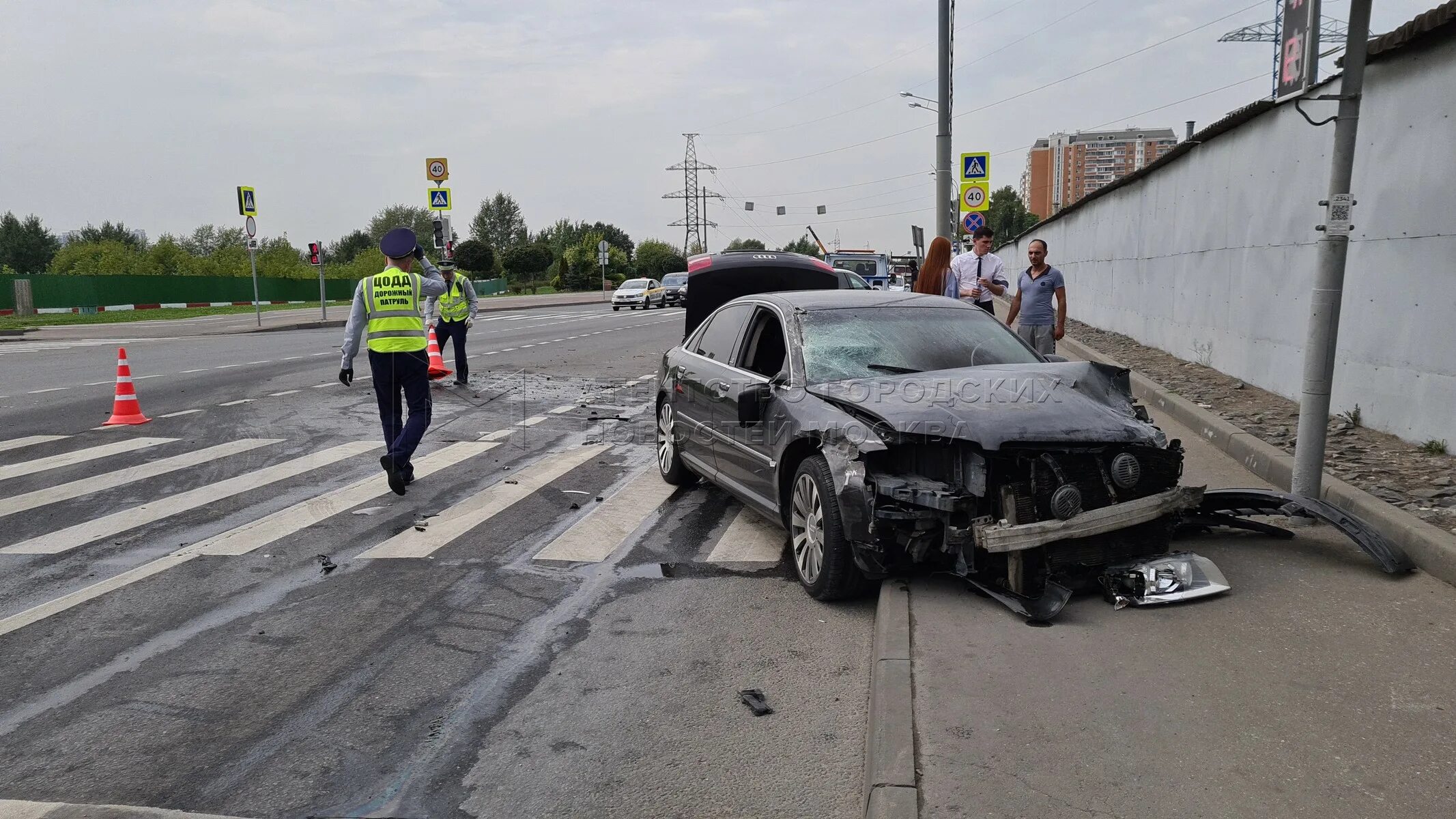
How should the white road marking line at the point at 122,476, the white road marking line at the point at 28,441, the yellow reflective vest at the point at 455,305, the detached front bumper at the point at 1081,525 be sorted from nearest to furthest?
the detached front bumper at the point at 1081,525, the white road marking line at the point at 122,476, the white road marking line at the point at 28,441, the yellow reflective vest at the point at 455,305

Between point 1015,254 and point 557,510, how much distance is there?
46.3 metres

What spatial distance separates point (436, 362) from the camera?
51.0 feet

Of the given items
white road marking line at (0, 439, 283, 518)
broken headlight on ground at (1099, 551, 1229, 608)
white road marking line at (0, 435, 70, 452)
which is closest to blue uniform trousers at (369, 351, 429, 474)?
white road marking line at (0, 439, 283, 518)

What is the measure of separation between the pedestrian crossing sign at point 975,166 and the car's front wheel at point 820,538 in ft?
63.8

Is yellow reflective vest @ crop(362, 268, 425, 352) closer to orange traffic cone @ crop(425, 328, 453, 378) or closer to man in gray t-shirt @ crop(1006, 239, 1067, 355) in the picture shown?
man in gray t-shirt @ crop(1006, 239, 1067, 355)

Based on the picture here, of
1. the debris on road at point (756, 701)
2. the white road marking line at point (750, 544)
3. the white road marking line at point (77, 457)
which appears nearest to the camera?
the debris on road at point (756, 701)

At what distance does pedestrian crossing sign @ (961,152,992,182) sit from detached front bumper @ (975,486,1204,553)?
19531 millimetres

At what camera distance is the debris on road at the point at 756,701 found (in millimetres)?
3902

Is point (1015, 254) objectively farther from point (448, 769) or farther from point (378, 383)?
point (448, 769)

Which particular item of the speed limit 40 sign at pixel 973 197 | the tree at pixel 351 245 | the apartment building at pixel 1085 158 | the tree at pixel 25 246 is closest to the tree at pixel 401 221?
the tree at pixel 351 245

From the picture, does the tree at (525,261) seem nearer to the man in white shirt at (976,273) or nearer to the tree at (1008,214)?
the tree at (1008,214)

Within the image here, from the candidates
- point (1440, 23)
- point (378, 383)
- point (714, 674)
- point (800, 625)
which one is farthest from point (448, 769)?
point (1440, 23)

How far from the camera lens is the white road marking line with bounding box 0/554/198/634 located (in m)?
4.90

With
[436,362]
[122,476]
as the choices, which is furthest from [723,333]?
[436,362]
